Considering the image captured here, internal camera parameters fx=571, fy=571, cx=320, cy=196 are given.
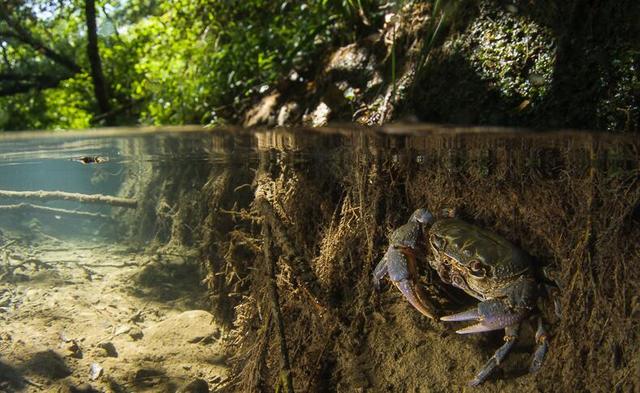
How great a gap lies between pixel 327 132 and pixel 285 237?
64.1 inches

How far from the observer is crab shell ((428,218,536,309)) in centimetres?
513

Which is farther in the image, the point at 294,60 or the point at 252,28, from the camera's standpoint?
the point at 252,28

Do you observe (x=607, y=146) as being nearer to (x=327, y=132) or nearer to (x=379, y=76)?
(x=327, y=132)

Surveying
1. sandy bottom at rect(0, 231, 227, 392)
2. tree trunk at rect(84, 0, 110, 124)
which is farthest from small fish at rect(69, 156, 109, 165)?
tree trunk at rect(84, 0, 110, 124)

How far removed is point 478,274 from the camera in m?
5.27

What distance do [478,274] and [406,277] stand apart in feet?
2.29

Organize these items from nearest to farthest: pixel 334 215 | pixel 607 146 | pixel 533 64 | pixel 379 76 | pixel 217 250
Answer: pixel 607 146 < pixel 334 215 < pixel 533 64 < pixel 217 250 < pixel 379 76

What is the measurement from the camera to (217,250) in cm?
786

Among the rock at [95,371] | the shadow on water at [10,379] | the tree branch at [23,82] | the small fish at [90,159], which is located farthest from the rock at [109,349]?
the tree branch at [23,82]

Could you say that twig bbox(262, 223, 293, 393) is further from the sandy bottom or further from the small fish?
the small fish

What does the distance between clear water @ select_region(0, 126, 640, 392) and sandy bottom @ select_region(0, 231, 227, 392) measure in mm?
26

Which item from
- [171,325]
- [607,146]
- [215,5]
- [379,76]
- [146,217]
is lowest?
[171,325]

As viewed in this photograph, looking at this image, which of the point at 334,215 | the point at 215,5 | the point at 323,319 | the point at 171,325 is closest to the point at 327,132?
the point at 334,215

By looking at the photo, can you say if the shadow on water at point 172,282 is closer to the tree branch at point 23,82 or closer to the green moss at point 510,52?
the green moss at point 510,52
